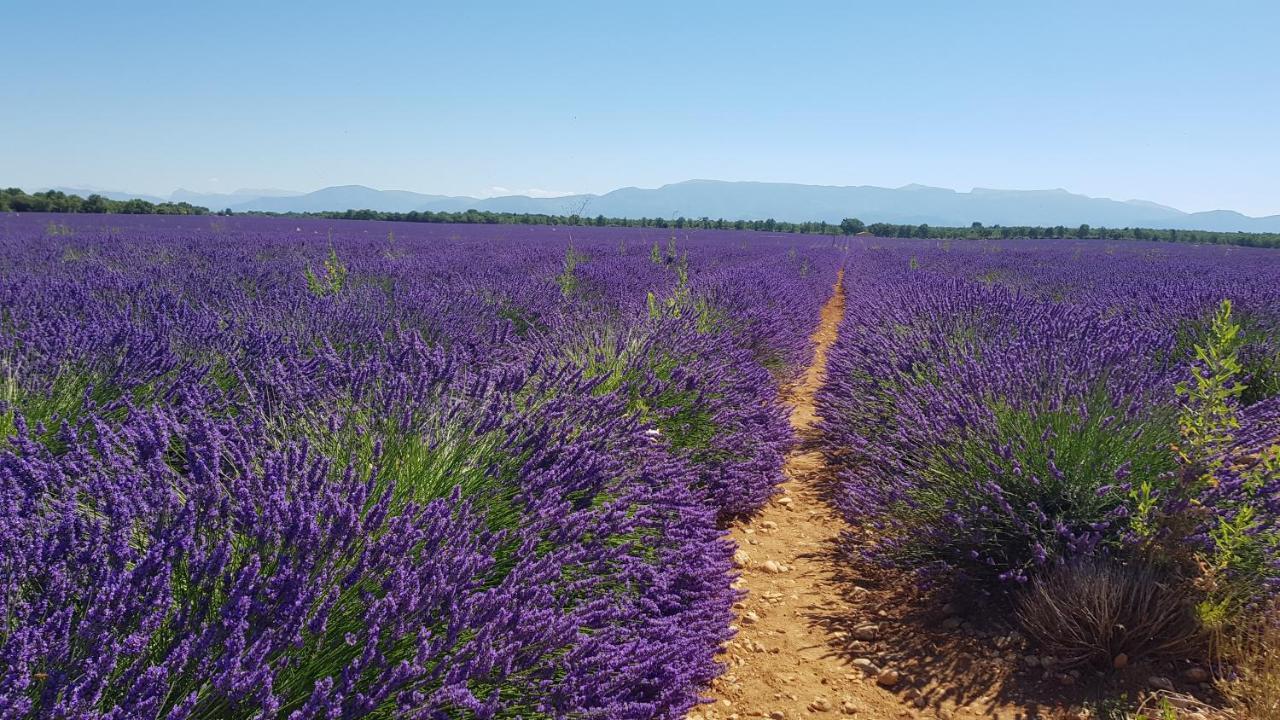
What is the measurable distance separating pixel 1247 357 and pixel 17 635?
7011 mm

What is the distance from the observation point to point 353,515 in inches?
50.5

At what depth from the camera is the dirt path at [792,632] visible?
2.02 metres

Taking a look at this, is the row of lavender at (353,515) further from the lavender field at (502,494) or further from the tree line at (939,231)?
the tree line at (939,231)

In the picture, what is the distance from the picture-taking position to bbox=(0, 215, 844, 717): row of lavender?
1.08 metres

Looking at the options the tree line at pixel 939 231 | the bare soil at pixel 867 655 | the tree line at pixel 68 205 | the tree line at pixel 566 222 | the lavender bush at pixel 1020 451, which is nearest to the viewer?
A: the bare soil at pixel 867 655

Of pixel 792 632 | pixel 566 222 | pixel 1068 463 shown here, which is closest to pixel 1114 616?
pixel 1068 463

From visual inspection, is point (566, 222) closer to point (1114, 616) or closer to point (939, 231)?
point (939, 231)

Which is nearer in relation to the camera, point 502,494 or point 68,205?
point 502,494

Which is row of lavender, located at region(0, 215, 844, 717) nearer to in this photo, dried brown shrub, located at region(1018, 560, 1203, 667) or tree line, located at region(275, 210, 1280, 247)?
dried brown shrub, located at region(1018, 560, 1203, 667)

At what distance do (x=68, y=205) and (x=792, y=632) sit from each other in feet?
133

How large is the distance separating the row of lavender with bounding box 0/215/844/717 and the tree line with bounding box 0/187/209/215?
111 feet

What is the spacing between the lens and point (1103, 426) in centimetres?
243

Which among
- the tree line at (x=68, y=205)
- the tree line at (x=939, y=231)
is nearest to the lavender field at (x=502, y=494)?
the tree line at (x=939, y=231)

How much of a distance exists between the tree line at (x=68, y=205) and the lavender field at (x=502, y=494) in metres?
33.9
